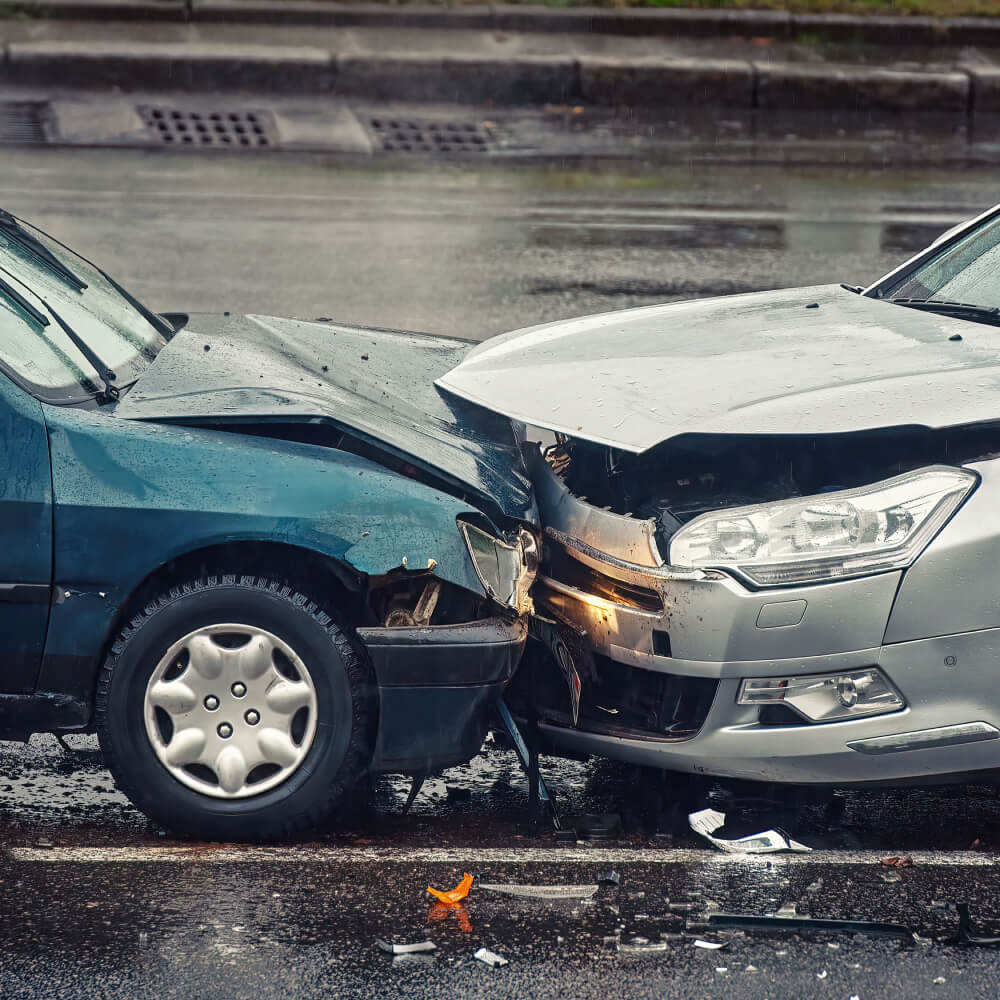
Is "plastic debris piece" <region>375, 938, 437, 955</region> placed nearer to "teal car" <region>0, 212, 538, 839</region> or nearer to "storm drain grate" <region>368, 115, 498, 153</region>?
"teal car" <region>0, 212, 538, 839</region>

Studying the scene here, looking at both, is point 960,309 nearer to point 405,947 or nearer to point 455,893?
Answer: point 455,893

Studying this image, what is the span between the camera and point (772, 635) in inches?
158

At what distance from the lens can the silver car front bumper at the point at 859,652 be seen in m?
3.96

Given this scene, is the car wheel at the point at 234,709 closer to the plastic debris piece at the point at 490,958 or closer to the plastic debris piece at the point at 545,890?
the plastic debris piece at the point at 545,890

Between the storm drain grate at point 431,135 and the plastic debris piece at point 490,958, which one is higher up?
the storm drain grate at point 431,135

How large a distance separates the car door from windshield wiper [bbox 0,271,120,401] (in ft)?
1.18

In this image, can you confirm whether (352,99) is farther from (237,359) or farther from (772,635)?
(772,635)

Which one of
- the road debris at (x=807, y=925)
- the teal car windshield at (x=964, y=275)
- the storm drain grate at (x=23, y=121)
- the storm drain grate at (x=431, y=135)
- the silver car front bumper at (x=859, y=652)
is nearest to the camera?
the road debris at (x=807, y=925)

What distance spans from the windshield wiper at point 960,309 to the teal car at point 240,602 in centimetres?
176

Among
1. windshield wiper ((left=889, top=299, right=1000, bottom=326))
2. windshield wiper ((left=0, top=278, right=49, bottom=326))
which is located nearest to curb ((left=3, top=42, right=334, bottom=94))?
windshield wiper ((left=889, top=299, right=1000, bottom=326))

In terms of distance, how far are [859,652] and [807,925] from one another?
0.66 meters

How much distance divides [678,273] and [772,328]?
236 inches

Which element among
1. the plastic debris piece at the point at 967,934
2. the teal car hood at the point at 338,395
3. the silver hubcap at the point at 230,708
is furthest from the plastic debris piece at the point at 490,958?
the teal car hood at the point at 338,395

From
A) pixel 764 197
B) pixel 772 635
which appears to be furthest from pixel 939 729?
pixel 764 197
